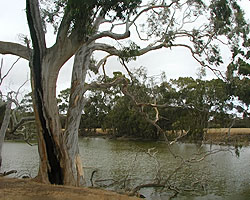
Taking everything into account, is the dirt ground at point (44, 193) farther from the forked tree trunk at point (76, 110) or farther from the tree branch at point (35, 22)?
the tree branch at point (35, 22)

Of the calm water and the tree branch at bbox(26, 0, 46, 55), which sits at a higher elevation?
the tree branch at bbox(26, 0, 46, 55)

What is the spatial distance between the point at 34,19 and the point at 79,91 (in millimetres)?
1923

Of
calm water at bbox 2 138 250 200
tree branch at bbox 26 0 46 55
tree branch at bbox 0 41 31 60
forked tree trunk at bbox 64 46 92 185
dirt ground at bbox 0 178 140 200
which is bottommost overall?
calm water at bbox 2 138 250 200

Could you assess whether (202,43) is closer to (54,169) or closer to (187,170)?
(54,169)

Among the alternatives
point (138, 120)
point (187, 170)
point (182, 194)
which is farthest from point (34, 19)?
point (138, 120)

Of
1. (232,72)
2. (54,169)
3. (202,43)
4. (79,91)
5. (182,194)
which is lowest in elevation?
(182,194)

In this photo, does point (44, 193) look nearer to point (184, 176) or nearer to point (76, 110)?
point (76, 110)

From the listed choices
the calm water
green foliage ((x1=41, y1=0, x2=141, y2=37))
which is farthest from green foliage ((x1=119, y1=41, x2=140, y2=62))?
the calm water

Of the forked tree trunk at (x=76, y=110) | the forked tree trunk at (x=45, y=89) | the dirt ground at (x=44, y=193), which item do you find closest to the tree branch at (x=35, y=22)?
the forked tree trunk at (x=45, y=89)

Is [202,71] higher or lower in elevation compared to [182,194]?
higher

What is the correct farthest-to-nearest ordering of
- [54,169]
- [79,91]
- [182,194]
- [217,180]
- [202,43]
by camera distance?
[217,180]
[182,194]
[202,43]
[79,91]
[54,169]

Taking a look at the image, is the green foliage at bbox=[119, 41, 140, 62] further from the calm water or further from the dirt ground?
the calm water

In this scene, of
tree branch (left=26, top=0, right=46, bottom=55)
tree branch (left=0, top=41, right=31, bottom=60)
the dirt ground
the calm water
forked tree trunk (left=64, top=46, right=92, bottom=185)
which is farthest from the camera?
the calm water

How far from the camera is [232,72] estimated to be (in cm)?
788
